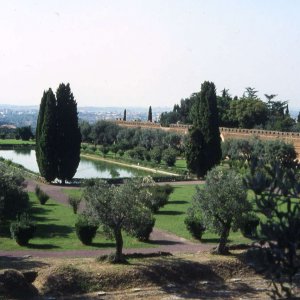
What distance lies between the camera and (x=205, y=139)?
145 ft

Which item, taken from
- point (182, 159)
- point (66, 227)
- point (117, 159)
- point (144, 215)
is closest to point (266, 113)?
point (182, 159)

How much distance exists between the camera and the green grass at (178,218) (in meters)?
23.2

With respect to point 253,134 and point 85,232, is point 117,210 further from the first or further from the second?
point 253,134

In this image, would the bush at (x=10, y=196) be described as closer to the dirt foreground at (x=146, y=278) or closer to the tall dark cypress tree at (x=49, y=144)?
the dirt foreground at (x=146, y=278)

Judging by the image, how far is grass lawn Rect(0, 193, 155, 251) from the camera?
20.8 metres

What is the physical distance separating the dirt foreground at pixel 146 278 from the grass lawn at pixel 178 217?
458 cm

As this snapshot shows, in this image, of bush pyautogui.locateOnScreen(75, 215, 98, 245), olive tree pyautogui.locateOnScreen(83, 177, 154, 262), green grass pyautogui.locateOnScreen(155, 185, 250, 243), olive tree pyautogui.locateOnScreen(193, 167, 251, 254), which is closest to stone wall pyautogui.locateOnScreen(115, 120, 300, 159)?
green grass pyautogui.locateOnScreen(155, 185, 250, 243)

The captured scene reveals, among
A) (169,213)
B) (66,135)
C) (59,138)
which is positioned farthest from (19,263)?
(66,135)

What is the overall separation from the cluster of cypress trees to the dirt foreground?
71.7ft

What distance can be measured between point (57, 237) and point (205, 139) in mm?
23725

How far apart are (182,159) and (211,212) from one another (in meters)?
42.0

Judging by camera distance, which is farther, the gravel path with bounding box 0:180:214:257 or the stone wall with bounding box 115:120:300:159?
the stone wall with bounding box 115:120:300:159

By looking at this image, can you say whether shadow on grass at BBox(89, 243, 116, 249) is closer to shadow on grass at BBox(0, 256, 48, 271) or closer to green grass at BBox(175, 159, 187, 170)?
shadow on grass at BBox(0, 256, 48, 271)

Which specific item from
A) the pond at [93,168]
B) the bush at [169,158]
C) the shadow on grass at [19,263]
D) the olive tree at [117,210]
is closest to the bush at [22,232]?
the shadow on grass at [19,263]
